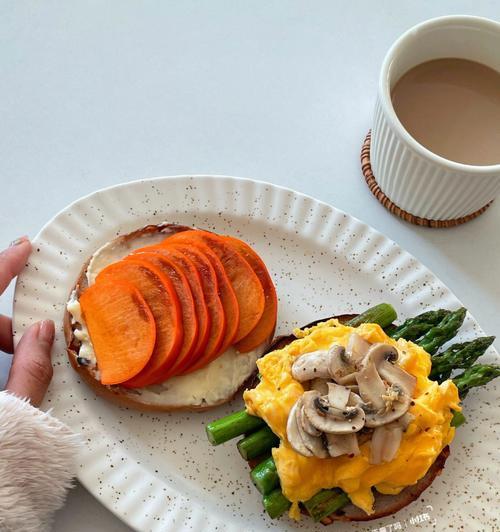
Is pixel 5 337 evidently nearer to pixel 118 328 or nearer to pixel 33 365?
pixel 33 365

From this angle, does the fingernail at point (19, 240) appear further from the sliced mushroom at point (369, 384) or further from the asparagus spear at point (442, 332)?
the asparagus spear at point (442, 332)

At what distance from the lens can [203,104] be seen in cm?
351

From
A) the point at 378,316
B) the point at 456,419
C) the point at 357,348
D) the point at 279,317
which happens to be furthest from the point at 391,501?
the point at 279,317

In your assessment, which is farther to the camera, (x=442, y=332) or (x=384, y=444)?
(x=442, y=332)

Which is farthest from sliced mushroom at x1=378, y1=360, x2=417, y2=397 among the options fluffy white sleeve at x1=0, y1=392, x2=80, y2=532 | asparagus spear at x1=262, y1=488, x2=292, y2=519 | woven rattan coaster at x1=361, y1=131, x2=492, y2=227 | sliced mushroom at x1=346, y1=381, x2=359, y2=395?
fluffy white sleeve at x1=0, y1=392, x2=80, y2=532

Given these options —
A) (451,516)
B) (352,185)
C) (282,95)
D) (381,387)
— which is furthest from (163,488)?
(282,95)

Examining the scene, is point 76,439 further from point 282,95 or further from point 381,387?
point 282,95

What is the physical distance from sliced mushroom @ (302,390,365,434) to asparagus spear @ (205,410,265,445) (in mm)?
295

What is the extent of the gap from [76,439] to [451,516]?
1.49 metres

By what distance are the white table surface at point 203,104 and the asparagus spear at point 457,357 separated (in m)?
0.29

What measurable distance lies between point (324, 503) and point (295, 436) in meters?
0.33

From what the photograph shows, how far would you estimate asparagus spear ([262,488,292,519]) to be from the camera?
2.58 metres

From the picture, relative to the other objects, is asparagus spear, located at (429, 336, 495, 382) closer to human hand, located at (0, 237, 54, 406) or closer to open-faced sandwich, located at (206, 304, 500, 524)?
open-faced sandwich, located at (206, 304, 500, 524)

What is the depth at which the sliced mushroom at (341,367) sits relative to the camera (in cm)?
250
